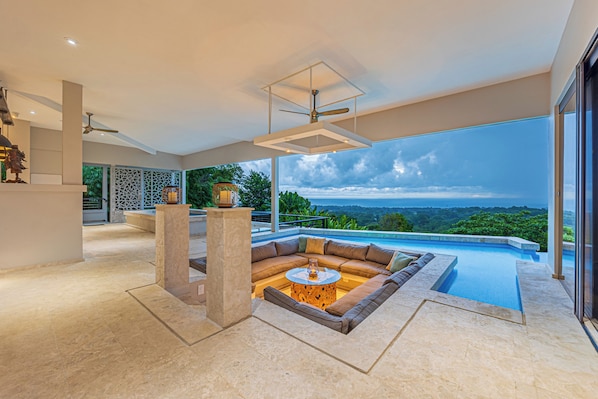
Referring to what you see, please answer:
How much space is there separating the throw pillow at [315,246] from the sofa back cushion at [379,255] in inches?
39.0

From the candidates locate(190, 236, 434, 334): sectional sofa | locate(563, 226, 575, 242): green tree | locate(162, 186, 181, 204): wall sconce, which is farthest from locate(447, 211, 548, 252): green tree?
locate(162, 186, 181, 204): wall sconce

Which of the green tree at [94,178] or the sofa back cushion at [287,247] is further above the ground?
the green tree at [94,178]

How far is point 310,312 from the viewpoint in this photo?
2131 mm

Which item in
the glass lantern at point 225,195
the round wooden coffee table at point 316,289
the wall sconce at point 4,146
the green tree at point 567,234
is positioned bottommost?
the round wooden coffee table at point 316,289

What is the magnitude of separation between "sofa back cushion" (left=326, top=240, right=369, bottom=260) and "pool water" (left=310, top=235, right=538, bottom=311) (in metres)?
1.51

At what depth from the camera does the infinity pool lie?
306 centimetres

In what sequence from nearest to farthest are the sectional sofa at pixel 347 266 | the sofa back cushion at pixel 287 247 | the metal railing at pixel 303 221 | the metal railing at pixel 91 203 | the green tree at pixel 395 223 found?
1. the sectional sofa at pixel 347 266
2. the sofa back cushion at pixel 287 247
3. the metal railing at pixel 303 221
4. the metal railing at pixel 91 203
5. the green tree at pixel 395 223

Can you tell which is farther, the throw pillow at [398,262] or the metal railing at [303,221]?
the metal railing at [303,221]

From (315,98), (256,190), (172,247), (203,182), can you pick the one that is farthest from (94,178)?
(315,98)

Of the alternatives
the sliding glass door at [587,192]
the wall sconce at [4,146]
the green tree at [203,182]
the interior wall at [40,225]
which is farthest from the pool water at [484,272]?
the green tree at [203,182]

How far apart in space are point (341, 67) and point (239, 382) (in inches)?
138

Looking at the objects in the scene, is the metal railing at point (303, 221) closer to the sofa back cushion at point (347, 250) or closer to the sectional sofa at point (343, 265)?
the sectional sofa at point (343, 265)

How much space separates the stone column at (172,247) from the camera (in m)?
2.79

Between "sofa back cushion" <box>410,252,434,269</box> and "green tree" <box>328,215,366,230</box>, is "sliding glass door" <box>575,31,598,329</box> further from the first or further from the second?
"green tree" <box>328,215,366,230</box>
